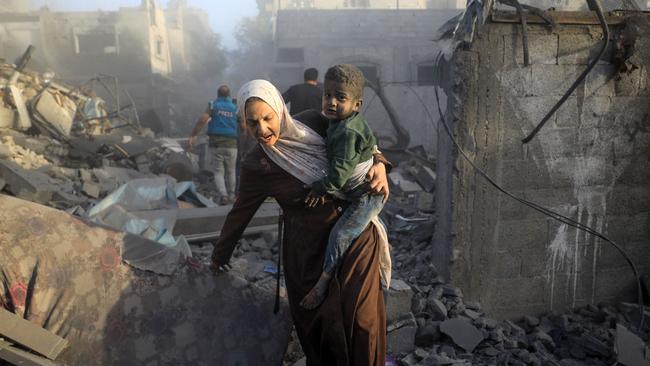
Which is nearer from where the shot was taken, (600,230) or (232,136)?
(600,230)

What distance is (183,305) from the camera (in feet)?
9.40

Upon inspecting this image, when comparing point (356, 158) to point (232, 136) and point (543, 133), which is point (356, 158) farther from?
point (232, 136)

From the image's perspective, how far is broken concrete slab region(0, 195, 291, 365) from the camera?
8.45 feet

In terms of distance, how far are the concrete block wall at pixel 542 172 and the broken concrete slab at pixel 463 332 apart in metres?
0.52

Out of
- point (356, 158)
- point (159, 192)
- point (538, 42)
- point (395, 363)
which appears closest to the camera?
point (356, 158)

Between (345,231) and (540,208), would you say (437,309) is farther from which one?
(345,231)

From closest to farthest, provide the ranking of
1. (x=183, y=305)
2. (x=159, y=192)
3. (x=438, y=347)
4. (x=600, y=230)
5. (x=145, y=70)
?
(x=183, y=305) < (x=438, y=347) < (x=600, y=230) < (x=159, y=192) < (x=145, y=70)

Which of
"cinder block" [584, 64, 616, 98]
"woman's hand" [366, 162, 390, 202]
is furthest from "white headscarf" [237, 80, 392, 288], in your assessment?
"cinder block" [584, 64, 616, 98]

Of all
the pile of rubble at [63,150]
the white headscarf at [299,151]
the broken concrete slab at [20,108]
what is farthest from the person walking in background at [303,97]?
the broken concrete slab at [20,108]

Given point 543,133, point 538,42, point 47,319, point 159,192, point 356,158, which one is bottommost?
point 159,192

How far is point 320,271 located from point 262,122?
735 millimetres

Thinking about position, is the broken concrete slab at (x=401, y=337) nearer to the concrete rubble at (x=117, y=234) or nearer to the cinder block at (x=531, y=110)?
the concrete rubble at (x=117, y=234)

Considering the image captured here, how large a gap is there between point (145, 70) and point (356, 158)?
2855 centimetres

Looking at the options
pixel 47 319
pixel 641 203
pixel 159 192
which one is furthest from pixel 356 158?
pixel 159 192
